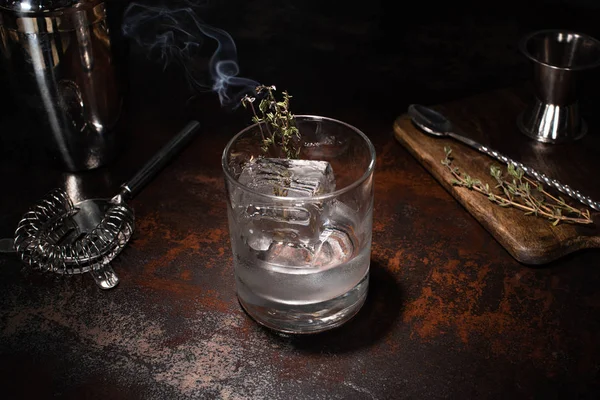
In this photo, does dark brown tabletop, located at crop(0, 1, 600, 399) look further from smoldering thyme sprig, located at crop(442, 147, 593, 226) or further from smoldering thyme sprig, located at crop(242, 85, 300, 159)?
smoldering thyme sprig, located at crop(242, 85, 300, 159)

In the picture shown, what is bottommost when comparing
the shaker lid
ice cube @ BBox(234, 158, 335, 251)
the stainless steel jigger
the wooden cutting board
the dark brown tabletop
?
the dark brown tabletop

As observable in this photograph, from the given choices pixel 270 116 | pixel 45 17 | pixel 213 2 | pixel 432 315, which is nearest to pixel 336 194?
pixel 270 116

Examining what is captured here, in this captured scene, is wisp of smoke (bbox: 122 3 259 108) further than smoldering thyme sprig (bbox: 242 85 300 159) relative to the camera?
Yes

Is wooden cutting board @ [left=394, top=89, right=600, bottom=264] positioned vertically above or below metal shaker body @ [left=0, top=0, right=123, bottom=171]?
below

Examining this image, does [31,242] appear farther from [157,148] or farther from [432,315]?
[432,315]

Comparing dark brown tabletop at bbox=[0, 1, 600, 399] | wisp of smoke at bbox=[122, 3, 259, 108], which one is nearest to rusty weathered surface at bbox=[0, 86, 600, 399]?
dark brown tabletop at bbox=[0, 1, 600, 399]

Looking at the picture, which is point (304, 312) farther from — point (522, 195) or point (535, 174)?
point (535, 174)
